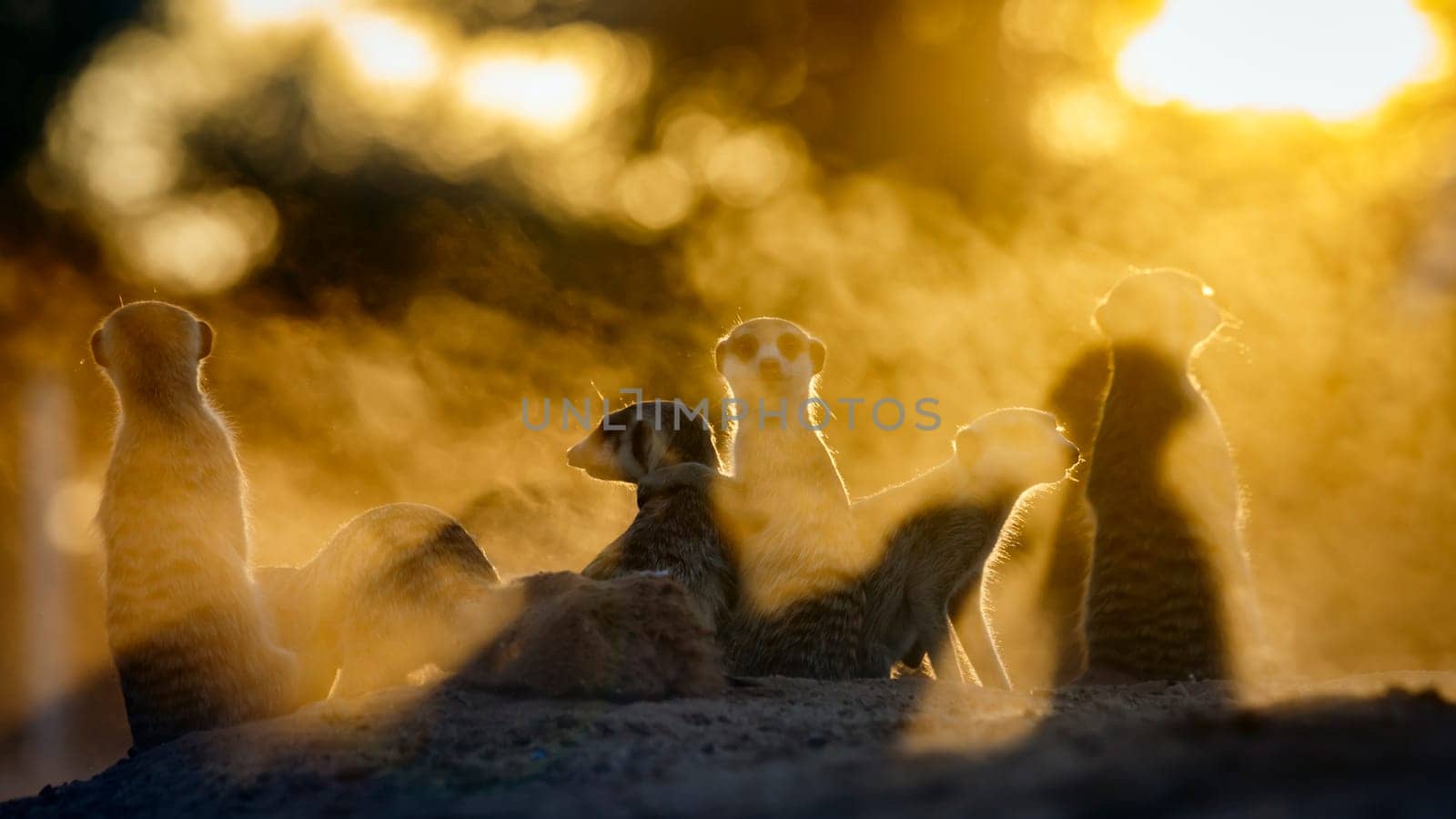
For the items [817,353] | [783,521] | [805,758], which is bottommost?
[805,758]

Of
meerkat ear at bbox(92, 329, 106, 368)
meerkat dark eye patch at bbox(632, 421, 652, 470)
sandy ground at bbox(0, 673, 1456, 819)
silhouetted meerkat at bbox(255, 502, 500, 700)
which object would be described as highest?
meerkat ear at bbox(92, 329, 106, 368)

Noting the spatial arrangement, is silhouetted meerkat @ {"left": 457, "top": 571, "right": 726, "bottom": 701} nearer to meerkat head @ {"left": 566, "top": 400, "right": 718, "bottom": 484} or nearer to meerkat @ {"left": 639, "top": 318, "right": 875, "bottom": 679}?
meerkat @ {"left": 639, "top": 318, "right": 875, "bottom": 679}

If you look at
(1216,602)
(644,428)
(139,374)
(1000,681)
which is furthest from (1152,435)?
(139,374)

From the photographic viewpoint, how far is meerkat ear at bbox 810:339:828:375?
6.80 metres

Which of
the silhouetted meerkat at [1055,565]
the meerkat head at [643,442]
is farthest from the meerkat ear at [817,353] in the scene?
the silhouetted meerkat at [1055,565]

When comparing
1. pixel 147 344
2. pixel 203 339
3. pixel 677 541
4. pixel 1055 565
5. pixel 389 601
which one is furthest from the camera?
pixel 1055 565

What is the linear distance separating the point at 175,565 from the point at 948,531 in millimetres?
3648

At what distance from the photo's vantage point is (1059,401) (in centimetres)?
908

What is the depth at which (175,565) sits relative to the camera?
4.55 metres

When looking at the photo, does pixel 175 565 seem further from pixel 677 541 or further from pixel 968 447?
pixel 968 447

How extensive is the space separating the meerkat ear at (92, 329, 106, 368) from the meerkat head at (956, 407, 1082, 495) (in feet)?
13.5

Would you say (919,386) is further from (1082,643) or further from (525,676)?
(525,676)

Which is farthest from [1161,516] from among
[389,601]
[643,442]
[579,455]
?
[389,601]

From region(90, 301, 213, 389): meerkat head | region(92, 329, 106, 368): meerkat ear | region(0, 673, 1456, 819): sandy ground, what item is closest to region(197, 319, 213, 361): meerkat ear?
region(90, 301, 213, 389): meerkat head
